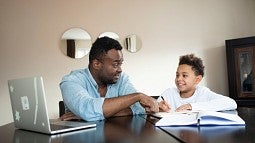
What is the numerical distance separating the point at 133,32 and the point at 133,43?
5.4 inches

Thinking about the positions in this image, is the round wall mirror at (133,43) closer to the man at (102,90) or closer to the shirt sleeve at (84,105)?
the man at (102,90)

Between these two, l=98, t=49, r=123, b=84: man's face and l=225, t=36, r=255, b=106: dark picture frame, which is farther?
l=225, t=36, r=255, b=106: dark picture frame

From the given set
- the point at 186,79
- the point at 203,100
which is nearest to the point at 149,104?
the point at 203,100

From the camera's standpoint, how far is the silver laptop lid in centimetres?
98

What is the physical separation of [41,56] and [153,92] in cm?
139

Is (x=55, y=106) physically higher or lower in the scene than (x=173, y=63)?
lower

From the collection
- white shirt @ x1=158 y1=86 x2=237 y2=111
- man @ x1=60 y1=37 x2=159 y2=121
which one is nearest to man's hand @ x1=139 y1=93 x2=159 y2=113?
man @ x1=60 y1=37 x2=159 y2=121

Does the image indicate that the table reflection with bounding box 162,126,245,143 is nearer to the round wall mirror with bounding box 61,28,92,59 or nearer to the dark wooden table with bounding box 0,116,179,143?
the dark wooden table with bounding box 0,116,179,143

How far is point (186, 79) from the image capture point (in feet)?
6.79

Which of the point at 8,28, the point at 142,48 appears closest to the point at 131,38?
the point at 142,48

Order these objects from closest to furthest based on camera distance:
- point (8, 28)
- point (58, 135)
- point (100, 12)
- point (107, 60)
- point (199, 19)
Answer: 1. point (58, 135)
2. point (107, 60)
3. point (8, 28)
4. point (100, 12)
5. point (199, 19)

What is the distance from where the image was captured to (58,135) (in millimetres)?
960

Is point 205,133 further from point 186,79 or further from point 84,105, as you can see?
point 186,79

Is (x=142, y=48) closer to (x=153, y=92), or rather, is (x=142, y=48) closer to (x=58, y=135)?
(x=153, y=92)
